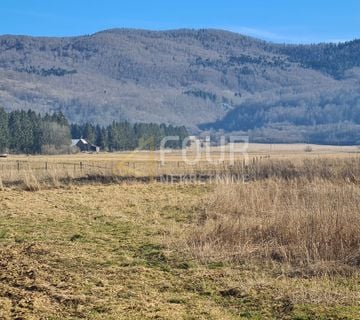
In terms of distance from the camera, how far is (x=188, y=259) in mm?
9797

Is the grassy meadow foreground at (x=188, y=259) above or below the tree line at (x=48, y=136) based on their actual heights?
below

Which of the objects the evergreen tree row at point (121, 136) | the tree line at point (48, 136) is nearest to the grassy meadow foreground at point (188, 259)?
the tree line at point (48, 136)

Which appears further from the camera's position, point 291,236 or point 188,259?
point 291,236

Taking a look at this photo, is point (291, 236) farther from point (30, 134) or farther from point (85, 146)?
point (85, 146)

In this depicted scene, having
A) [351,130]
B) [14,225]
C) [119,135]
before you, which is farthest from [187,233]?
[351,130]

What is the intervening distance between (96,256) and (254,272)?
2.85 m

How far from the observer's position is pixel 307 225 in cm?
1110

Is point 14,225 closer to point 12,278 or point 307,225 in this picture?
point 12,278

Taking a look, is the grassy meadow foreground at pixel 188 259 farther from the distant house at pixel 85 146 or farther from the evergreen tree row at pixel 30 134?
the distant house at pixel 85 146

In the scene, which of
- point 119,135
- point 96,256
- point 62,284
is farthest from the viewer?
point 119,135

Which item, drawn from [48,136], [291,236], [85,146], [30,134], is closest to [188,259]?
[291,236]

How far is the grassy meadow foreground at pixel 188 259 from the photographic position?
7.00 meters

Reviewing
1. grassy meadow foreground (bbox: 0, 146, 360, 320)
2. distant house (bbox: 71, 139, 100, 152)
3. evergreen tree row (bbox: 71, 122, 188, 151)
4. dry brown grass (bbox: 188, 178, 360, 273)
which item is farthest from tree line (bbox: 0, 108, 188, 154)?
dry brown grass (bbox: 188, 178, 360, 273)

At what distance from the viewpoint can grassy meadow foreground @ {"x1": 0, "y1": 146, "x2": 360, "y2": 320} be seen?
700 centimetres
